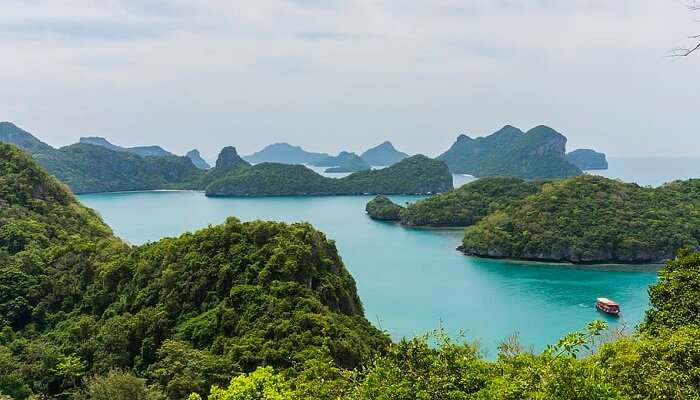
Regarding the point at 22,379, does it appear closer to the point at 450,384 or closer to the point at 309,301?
the point at 309,301

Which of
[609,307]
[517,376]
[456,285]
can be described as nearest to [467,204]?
[456,285]

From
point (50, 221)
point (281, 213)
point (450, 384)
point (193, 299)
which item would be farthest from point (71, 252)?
point (281, 213)

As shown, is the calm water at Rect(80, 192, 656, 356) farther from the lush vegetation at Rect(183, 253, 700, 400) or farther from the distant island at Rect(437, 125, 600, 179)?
the distant island at Rect(437, 125, 600, 179)

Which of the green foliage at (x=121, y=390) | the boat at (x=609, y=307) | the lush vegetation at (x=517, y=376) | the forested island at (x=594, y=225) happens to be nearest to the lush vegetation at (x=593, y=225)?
the forested island at (x=594, y=225)

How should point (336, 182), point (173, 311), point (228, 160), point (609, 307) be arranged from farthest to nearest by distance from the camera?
1. point (228, 160)
2. point (336, 182)
3. point (609, 307)
4. point (173, 311)

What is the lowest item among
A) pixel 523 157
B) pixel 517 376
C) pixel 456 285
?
pixel 456 285

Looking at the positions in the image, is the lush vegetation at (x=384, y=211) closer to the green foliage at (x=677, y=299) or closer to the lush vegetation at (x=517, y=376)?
the green foliage at (x=677, y=299)

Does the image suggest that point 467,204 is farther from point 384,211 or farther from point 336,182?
point 336,182
